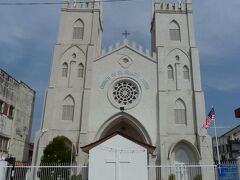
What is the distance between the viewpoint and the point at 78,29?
96.1 feet

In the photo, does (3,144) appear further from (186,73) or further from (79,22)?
(186,73)

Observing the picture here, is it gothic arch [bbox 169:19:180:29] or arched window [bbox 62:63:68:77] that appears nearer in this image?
arched window [bbox 62:63:68:77]

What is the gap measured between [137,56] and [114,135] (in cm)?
1452

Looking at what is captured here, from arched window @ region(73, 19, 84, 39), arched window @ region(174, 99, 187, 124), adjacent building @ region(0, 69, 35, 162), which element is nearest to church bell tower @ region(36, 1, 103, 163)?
arched window @ region(73, 19, 84, 39)

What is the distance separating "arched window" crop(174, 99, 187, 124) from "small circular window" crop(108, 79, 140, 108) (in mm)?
3864

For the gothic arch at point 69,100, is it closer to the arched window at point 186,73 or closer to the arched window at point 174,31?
the arched window at point 186,73

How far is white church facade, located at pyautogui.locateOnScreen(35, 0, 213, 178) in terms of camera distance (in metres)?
24.1

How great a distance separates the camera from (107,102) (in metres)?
25.6

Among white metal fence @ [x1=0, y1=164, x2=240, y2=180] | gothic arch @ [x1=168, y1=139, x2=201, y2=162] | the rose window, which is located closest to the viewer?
white metal fence @ [x1=0, y1=164, x2=240, y2=180]

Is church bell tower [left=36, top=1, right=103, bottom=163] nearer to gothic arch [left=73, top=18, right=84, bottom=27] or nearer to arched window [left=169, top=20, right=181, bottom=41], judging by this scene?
gothic arch [left=73, top=18, right=84, bottom=27]

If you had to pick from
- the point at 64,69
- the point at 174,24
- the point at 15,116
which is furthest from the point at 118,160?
the point at 174,24

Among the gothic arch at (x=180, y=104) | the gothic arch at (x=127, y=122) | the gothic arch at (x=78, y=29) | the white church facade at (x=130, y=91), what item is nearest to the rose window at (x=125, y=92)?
the white church facade at (x=130, y=91)

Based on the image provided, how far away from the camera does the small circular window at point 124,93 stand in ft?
84.5

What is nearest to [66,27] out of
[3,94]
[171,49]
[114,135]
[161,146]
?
[3,94]
